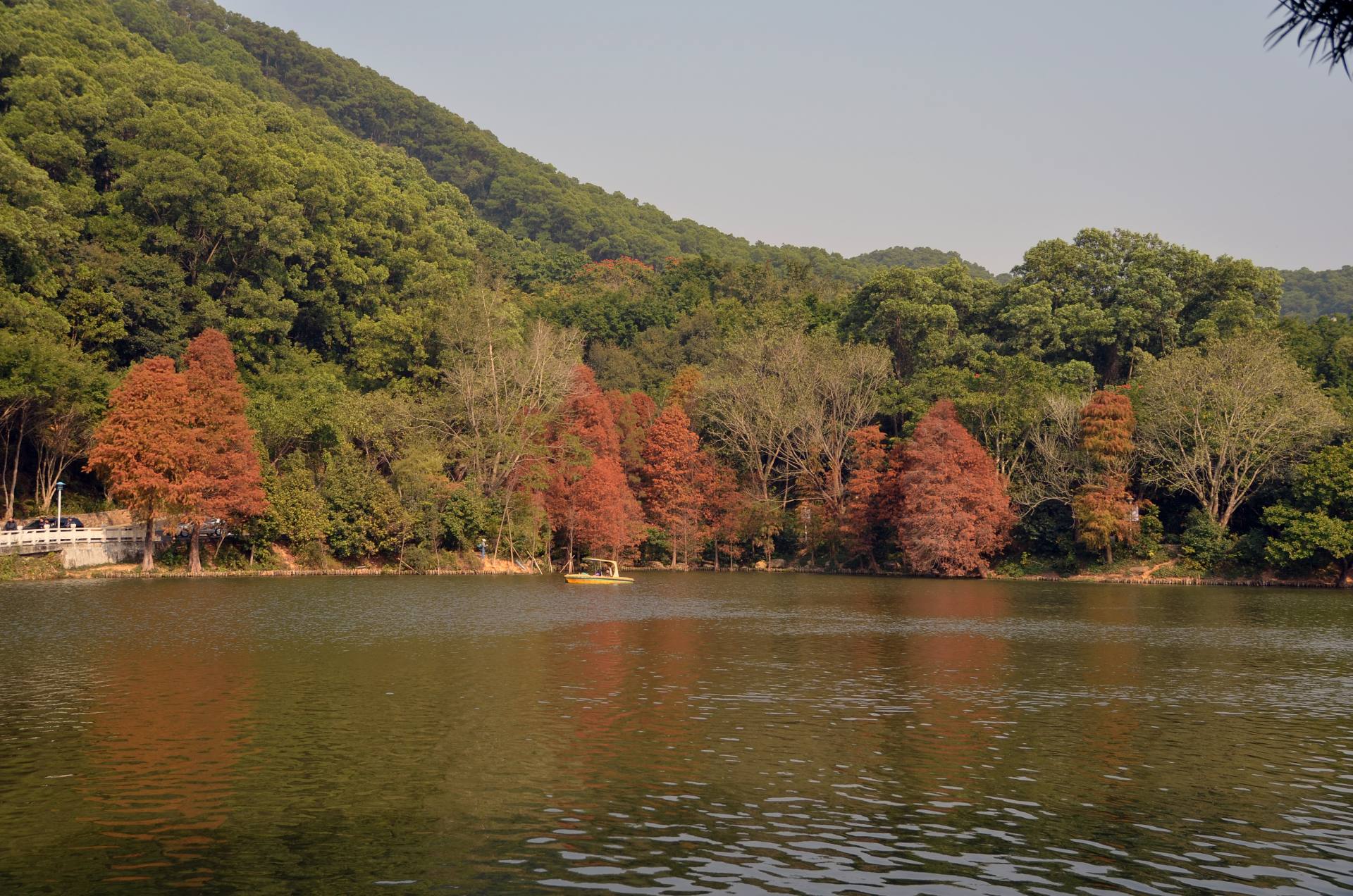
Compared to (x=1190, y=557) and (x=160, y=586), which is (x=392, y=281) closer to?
(x=160, y=586)

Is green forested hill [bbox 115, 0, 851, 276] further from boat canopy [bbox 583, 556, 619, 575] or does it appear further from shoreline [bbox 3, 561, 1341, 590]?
boat canopy [bbox 583, 556, 619, 575]

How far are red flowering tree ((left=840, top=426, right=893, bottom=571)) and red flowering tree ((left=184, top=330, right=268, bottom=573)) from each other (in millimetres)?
40879

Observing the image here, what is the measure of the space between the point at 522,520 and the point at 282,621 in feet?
116

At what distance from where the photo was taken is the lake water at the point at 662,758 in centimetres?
1534

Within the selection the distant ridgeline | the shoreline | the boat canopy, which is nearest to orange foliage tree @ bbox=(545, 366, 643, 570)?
the boat canopy

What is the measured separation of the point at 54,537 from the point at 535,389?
110ft

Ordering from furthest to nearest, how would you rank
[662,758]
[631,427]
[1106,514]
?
[631,427] → [1106,514] → [662,758]

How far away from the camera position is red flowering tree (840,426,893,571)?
270ft

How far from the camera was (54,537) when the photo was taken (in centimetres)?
5956

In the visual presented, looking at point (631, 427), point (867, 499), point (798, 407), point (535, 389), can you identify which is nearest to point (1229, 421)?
point (867, 499)

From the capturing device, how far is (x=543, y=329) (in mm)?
82812

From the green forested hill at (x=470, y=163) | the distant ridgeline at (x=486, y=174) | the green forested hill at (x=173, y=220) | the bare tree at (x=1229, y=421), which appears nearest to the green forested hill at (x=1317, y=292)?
the distant ridgeline at (x=486, y=174)

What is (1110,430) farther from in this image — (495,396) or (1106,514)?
(495,396)

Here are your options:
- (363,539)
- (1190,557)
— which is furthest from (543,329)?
(1190,557)
